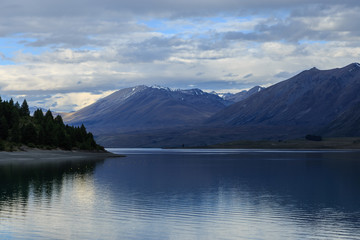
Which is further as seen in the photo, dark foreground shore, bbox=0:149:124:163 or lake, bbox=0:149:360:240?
dark foreground shore, bbox=0:149:124:163

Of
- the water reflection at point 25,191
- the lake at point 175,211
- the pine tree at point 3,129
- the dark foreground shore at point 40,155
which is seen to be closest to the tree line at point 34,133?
the pine tree at point 3,129

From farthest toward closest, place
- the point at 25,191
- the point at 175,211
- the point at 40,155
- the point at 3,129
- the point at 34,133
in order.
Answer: the point at 34,133
the point at 3,129
the point at 40,155
the point at 25,191
the point at 175,211

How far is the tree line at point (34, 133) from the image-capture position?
16362 cm

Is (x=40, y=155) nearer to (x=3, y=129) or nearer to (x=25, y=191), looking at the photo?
(x=3, y=129)

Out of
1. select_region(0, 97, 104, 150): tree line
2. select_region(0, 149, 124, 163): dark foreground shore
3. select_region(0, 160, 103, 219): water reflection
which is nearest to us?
select_region(0, 160, 103, 219): water reflection

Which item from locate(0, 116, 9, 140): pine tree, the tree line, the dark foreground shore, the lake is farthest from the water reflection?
locate(0, 116, 9, 140): pine tree

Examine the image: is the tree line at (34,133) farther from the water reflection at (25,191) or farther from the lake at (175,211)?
the lake at (175,211)

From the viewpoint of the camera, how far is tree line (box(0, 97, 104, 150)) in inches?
6442

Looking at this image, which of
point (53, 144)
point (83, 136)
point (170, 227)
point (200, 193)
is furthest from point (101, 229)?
point (83, 136)

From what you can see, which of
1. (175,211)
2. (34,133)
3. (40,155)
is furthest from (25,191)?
(34,133)

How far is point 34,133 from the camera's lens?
169 metres

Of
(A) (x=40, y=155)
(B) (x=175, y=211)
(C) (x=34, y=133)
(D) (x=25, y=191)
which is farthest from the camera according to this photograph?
(C) (x=34, y=133)

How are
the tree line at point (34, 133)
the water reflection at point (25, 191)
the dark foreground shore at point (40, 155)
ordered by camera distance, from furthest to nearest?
the tree line at point (34, 133) → the dark foreground shore at point (40, 155) → the water reflection at point (25, 191)

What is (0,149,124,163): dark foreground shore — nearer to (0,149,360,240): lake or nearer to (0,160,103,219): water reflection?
(0,160,103,219): water reflection
